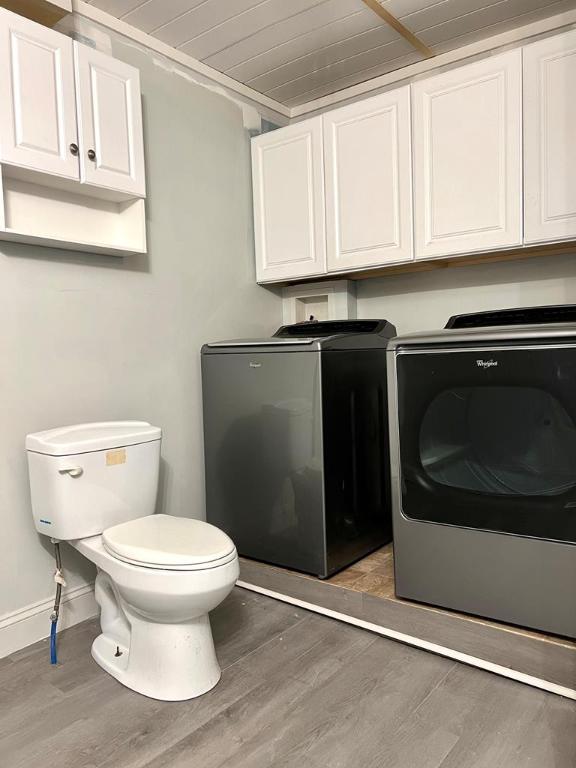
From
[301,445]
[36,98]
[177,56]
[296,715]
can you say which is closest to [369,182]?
[177,56]

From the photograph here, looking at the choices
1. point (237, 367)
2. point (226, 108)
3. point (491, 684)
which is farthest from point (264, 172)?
point (491, 684)

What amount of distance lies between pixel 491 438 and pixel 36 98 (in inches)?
72.3

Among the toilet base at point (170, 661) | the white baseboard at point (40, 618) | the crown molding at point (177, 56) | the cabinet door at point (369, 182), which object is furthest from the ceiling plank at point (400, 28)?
the white baseboard at point (40, 618)

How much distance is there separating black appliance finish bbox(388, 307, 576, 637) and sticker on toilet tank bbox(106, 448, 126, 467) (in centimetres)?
95

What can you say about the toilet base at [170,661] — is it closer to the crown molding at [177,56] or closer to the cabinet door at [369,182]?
the cabinet door at [369,182]

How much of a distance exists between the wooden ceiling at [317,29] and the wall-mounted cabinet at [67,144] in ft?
1.10

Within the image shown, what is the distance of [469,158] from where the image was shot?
7.12 ft

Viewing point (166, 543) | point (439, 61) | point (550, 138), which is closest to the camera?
point (166, 543)

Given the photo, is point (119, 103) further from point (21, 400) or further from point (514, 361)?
point (514, 361)

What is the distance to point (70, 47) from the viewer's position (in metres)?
1.95

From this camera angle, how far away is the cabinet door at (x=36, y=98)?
5.93 feet

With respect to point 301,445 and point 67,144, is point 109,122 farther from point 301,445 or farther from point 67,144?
point 301,445

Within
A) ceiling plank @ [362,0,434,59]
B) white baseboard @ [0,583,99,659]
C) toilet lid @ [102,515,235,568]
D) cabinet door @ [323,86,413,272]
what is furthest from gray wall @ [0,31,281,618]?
ceiling plank @ [362,0,434,59]

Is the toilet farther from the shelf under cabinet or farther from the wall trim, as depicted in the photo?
the shelf under cabinet
